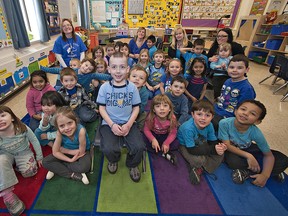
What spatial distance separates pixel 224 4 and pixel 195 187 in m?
7.19

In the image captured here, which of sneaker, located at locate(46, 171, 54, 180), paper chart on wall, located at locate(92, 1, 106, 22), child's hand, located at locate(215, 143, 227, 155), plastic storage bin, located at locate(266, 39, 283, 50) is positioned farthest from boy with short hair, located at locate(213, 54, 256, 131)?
paper chart on wall, located at locate(92, 1, 106, 22)

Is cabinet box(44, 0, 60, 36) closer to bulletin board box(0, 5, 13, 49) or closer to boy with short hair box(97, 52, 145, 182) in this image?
bulletin board box(0, 5, 13, 49)

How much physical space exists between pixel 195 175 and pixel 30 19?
5051mm

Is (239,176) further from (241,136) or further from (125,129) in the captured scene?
(125,129)

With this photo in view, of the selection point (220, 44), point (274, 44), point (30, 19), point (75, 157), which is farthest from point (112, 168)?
point (274, 44)

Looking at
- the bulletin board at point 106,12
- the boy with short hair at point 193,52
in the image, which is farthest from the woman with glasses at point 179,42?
the bulletin board at point 106,12

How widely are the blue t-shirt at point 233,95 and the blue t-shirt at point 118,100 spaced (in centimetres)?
119

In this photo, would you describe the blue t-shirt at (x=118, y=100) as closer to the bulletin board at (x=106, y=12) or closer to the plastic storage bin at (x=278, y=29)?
the plastic storage bin at (x=278, y=29)

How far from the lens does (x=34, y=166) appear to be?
4.89 ft

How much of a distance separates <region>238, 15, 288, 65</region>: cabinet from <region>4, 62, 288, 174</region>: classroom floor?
1535mm

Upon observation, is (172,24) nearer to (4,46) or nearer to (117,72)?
(4,46)

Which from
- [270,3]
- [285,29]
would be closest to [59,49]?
[285,29]

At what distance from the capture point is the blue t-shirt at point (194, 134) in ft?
5.20

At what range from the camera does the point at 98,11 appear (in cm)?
702
